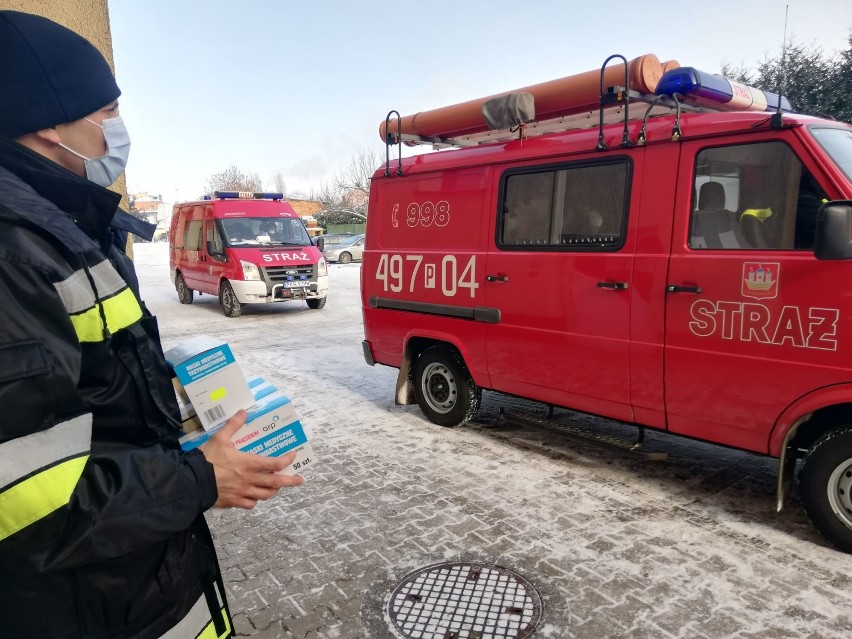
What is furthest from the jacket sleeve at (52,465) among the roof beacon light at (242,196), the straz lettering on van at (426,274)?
the roof beacon light at (242,196)

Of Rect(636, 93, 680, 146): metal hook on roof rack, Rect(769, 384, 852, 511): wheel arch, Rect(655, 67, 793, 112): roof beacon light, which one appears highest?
Rect(655, 67, 793, 112): roof beacon light

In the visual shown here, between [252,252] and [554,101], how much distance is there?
9792 mm

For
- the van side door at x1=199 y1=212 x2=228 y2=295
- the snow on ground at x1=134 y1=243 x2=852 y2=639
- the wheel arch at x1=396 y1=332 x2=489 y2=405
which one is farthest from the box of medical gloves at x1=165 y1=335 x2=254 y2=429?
the van side door at x1=199 y1=212 x2=228 y2=295

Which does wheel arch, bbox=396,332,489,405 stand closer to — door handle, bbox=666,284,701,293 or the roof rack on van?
the roof rack on van

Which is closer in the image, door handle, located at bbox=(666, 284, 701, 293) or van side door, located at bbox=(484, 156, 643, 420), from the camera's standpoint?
door handle, located at bbox=(666, 284, 701, 293)

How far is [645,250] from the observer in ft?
13.3

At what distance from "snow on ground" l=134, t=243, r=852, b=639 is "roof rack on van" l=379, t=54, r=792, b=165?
2460 mm

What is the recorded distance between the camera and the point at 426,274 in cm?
559

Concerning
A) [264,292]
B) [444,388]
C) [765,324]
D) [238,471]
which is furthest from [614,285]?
[264,292]

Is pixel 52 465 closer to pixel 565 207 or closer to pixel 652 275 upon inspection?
pixel 652 275

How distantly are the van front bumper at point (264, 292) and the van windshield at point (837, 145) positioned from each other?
439 inches

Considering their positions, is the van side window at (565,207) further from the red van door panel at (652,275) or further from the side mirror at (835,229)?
the side mirror at (835,229)

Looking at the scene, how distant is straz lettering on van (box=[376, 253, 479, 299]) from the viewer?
5230 mm

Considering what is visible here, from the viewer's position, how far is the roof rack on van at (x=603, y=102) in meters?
4.04
